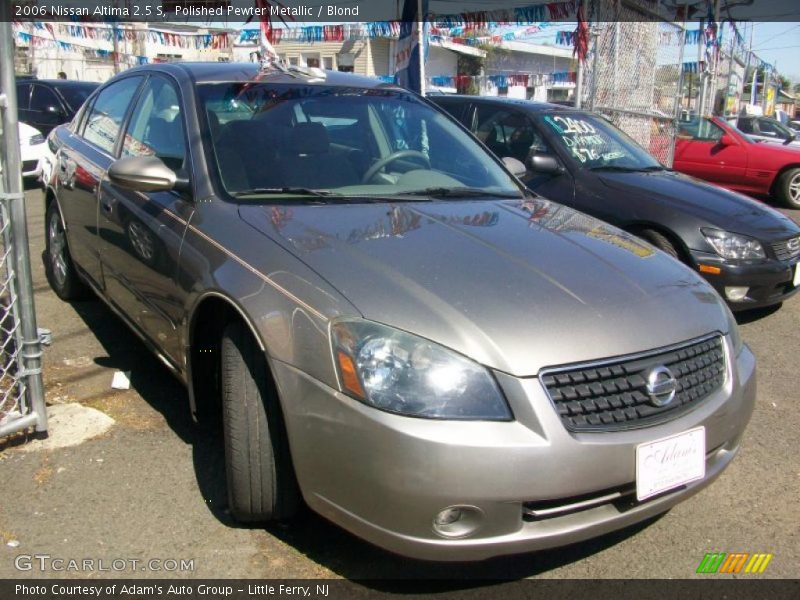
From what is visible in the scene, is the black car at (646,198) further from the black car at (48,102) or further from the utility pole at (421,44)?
the black car at (48,102)

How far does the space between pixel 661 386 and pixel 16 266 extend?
2.56m

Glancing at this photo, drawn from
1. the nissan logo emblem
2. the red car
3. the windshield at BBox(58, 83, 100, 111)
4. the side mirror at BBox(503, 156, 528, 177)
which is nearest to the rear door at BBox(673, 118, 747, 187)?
the red car

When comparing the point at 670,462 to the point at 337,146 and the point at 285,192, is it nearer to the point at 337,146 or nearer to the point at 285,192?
the point at 285,192

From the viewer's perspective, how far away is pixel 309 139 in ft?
10.8

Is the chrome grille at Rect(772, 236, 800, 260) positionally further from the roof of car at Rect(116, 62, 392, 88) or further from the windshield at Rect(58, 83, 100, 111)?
the windshield at Rect(58, 83, 100, 111)

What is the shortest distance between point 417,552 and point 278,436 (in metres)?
0.61

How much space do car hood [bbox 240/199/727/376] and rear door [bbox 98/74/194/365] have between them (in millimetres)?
450

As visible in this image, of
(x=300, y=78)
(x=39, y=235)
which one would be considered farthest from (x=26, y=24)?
(x=300, y=78)

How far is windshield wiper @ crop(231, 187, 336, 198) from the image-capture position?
2924 millimetres

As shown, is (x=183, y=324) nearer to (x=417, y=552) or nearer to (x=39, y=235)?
(x=417, y=552)

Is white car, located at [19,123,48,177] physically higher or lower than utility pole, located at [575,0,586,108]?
lower

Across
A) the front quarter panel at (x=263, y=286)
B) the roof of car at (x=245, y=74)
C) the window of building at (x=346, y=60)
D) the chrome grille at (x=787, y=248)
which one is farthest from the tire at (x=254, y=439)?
the window of building at (x=346, y=60)

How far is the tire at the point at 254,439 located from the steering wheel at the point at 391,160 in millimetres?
1104

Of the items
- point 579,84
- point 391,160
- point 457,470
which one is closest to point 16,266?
point 391,160
